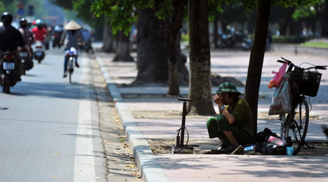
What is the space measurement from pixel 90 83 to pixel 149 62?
2313 millimetres

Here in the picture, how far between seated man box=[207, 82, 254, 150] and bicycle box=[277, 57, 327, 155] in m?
0.58

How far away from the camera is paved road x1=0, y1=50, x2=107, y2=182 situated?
24.4 feet

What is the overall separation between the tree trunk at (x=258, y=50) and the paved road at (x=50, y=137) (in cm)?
224

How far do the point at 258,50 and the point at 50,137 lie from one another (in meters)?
A: 3.22

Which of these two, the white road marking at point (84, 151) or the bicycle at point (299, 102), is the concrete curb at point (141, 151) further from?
the bicycle at point (299, 102)

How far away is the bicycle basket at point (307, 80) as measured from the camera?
8.23 m

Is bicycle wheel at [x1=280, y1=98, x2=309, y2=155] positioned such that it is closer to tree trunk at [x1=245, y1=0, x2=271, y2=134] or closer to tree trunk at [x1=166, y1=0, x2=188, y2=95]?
tree trunk at [x1=245, y1=0, x2=271, y2=134]

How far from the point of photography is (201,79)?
12.4m

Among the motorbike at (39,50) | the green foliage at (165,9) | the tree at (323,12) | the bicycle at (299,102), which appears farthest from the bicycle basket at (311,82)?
the tree at (323,12)

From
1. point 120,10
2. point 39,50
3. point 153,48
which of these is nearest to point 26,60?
point 153,48

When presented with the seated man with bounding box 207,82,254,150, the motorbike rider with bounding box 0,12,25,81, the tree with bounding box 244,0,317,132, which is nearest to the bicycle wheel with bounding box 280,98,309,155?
the seated man with bounding box 207,82,254,150

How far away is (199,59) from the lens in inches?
486

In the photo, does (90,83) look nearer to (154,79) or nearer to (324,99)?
(154,79)

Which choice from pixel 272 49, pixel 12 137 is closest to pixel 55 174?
pixel 12 137
